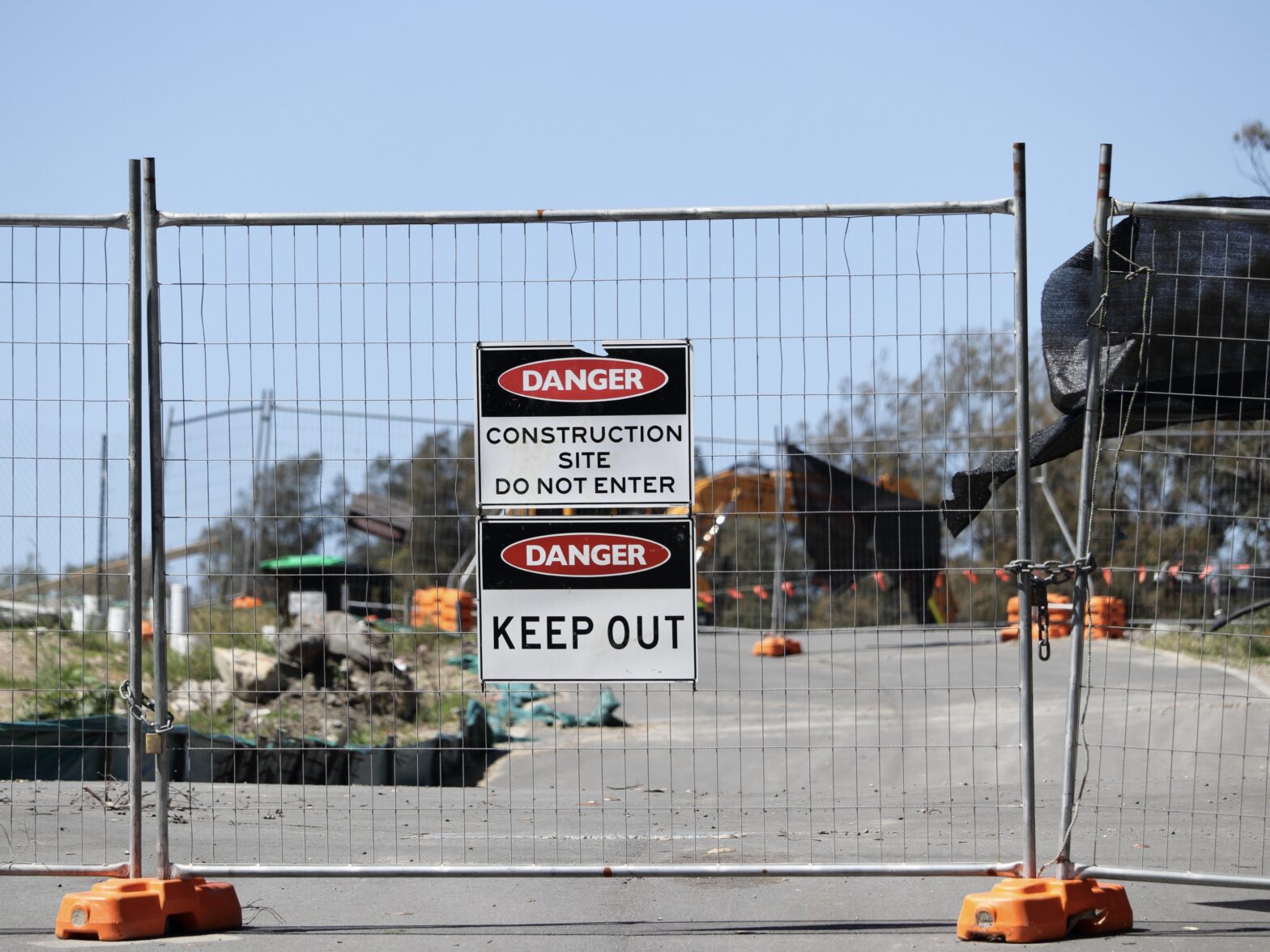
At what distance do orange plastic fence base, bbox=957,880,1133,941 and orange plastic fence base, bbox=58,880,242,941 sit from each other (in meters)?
2.95

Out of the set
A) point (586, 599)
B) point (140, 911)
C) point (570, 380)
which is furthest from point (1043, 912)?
point (140, 911)

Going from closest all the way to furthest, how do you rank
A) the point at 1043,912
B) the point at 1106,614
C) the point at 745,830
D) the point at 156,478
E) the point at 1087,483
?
1. the point at 1043,912
2. the point at 1087,483
3. the point at 156,478
4. the point at 745,830
5. the point at 1106,614

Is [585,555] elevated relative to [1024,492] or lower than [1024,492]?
lower

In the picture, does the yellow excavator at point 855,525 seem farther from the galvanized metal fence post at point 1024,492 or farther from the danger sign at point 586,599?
the galvanized metal fence post at point 1024,492

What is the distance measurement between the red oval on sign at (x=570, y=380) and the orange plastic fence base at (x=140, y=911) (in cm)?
237

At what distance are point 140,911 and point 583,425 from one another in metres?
2.55

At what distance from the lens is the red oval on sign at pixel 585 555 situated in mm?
5375

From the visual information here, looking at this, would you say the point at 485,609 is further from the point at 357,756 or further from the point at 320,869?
the point at 357,756

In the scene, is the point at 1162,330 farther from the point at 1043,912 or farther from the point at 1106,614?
the point at 1106,614

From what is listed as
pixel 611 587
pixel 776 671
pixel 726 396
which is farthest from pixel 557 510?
pixel 776 671

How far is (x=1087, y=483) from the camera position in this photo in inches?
200

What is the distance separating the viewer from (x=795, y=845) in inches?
314

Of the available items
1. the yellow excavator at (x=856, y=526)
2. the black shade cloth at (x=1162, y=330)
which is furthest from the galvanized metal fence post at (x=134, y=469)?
the black shade cloth at (x=1162, y=330)

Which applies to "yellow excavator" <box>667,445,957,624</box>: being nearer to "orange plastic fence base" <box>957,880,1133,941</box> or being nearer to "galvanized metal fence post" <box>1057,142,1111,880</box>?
"galvanized metal fence post" <box>1057,142,1111,880</box>
